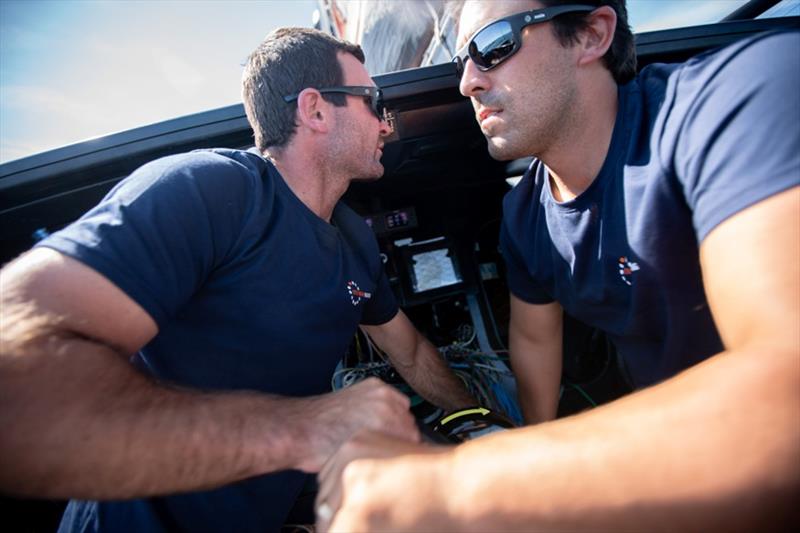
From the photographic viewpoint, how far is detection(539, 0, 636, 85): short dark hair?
3.85 feet

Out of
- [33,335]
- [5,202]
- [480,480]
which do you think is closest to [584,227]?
Result: [480,480]

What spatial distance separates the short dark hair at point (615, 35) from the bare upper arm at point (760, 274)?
2.89ft

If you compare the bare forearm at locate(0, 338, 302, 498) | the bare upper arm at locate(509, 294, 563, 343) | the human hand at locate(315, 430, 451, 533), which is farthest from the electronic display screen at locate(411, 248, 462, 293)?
the human hand at locate(315, 430, 451, 533)

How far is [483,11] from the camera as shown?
1217 millimetres

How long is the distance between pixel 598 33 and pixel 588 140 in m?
0.42

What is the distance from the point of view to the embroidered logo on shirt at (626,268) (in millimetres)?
1021

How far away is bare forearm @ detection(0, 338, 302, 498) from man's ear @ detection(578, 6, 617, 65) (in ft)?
4.88

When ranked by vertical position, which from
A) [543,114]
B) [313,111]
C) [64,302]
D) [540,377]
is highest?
[313,111]

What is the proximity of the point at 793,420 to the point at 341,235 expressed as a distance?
50.6 inches

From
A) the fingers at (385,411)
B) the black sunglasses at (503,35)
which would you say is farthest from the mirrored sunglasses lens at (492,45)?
the fingers at (385,411)

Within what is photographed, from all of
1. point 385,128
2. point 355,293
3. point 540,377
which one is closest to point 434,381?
point 540,377

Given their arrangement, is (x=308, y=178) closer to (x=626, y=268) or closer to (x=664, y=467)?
(x=626, y=268)

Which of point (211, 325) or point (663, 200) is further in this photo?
point (211, 325)

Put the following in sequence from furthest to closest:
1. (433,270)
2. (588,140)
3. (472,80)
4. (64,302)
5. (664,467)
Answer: (433,270) → (472,80) → (588,140) → (64,302) → (664,467)
